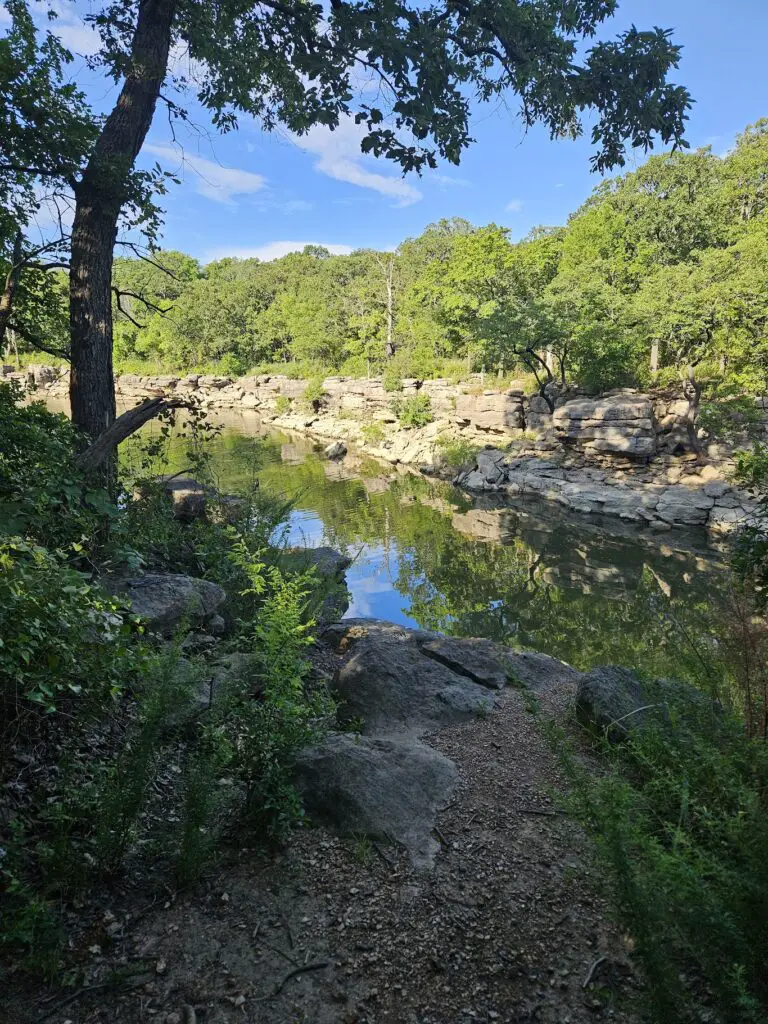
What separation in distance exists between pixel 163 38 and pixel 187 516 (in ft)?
17.7

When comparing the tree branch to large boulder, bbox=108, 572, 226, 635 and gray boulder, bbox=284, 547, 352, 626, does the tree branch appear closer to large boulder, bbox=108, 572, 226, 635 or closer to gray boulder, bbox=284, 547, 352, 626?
large boulder, bbox=108, 572, 226, 635

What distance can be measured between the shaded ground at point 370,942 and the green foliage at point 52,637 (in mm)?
939

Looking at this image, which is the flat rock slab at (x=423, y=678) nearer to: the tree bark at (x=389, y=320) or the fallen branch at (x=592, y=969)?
the fallen branch at (x=592, y=969)

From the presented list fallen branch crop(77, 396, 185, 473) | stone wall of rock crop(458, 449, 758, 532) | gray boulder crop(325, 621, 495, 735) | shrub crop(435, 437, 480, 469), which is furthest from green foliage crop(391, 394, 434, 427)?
gray boulder crop(325, 621, 495, 735)

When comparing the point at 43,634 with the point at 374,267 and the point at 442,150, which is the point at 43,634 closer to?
the point at 442,150

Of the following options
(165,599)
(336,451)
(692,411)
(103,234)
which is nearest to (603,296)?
(692,411)

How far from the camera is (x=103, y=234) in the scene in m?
5.50

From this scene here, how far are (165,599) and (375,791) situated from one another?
229 cm

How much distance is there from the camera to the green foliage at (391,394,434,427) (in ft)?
89.5

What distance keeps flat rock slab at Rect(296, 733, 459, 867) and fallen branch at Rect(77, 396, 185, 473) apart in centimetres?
320

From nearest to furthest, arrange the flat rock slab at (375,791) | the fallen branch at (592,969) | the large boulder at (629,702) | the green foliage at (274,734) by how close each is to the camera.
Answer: the fallen branch at (592,969) < the green foliage at (274,734) < the flat rock slab at (375,791) < the large boulder at (629,702)

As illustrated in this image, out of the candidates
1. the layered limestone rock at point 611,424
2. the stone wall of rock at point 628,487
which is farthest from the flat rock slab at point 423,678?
the layered limestone rock at point 611,424

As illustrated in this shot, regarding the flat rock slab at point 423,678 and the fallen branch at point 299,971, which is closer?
the fallen branch at point 299,971

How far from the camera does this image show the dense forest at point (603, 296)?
690 inches
